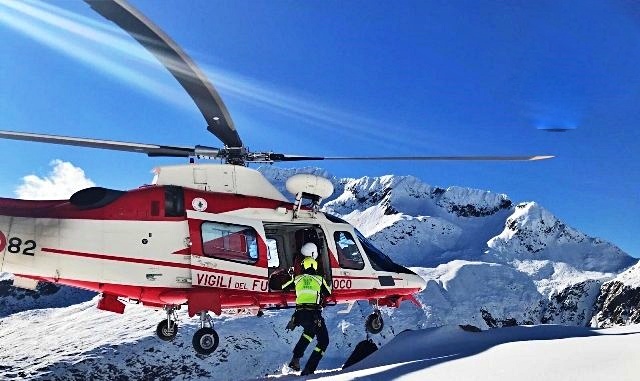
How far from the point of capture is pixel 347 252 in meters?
11.9

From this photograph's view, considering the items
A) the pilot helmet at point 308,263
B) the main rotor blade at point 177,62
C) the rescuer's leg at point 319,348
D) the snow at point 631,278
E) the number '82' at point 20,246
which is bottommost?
the snow at point 631,278

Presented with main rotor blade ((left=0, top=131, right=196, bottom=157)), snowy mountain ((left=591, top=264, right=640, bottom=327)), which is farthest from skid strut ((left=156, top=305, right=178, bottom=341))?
snowy mountain ((left=591, top=264, right=640, bottom=327))

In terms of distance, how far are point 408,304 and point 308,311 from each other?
84600mm

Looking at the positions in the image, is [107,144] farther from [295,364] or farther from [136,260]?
[295,364]

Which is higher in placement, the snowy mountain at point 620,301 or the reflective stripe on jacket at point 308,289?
the reflective stripe on jacket at point 308,289

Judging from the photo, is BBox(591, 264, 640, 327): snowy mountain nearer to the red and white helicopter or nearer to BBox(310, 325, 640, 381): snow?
the red and white helicopter

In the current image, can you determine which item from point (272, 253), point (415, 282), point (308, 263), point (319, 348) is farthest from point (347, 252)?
point (319, 348)

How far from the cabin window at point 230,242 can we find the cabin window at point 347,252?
2.02 meters

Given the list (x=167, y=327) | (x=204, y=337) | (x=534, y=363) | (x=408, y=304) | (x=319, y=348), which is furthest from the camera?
(x=408, y=304)

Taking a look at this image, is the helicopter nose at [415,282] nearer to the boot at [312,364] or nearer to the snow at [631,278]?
the boot at [312,364]

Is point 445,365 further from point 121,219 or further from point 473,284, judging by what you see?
point 473,284

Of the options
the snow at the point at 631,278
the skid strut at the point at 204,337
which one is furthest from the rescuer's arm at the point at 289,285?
the snow at the point at 631,278

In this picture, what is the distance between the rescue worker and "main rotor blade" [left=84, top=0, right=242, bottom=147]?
2.98 meters

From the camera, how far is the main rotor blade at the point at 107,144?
868 cm
